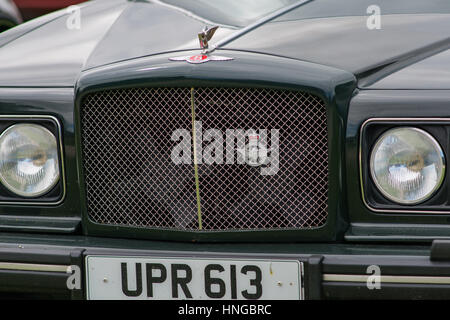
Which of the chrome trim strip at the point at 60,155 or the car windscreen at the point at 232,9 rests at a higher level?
the car windscreen at the point at 232,9

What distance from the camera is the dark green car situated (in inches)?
95.3

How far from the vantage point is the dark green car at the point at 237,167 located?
2.42 m

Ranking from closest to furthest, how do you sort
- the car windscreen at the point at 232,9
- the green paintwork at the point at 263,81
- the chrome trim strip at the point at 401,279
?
the chrome trim strip at the point at 401,279, the green paintwork at the point at 263,81, the car windscreen at the point at 232,9

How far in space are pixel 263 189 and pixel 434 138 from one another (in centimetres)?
57

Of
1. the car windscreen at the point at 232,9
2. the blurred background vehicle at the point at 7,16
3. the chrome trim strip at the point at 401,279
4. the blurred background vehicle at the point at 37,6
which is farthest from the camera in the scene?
the blurred background vehicle at the point at 37,6

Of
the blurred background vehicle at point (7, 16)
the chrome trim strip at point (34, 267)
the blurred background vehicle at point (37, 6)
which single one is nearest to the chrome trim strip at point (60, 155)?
the chrome trim strip at point (34, 267)

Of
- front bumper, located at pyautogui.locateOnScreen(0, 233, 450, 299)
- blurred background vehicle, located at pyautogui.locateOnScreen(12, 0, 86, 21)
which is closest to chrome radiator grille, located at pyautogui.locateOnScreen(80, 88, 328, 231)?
front bumper, located at pyautogui.locateOnScreen(0, 233, 450, 299)

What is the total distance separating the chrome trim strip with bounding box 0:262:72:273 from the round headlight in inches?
11.2

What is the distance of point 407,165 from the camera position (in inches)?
95.7

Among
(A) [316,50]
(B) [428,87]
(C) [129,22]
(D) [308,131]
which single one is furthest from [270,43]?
(C) [129,22]

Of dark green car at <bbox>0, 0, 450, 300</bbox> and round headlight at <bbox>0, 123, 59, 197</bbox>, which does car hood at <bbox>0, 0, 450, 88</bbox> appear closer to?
dark green car at <bbox>0, 0, 450, 300</bbox>

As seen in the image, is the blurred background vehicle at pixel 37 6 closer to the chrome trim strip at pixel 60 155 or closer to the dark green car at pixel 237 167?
the dark green car at pixel 237 167

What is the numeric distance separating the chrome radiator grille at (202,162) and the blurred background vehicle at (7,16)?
9.70 feet

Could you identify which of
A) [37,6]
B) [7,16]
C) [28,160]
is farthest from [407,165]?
[37,6]
